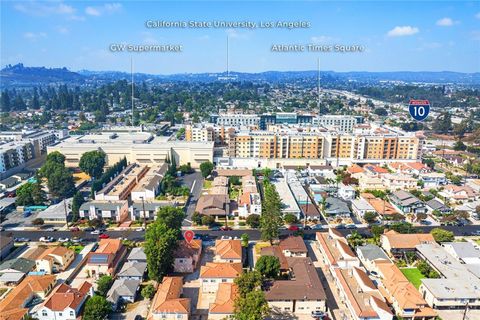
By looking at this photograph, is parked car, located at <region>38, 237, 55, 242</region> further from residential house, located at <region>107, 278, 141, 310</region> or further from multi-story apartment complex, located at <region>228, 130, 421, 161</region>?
multi-story apartment complex, located at <region>228, 130, 421, 161</region>

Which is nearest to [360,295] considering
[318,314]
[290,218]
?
Answer: [318,314]

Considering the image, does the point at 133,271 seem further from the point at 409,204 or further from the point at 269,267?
the point at 409,204

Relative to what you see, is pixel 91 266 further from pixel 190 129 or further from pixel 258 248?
pixel 190 129

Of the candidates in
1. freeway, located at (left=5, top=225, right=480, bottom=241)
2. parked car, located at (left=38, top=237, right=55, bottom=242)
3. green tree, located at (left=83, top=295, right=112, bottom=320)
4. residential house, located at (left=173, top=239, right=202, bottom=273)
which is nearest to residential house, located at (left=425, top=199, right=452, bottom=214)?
freeway, located at (left=5, top=225, right=480, bottom=241)

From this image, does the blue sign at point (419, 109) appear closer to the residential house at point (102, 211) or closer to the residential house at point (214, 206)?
the residential house at point (214, 206)

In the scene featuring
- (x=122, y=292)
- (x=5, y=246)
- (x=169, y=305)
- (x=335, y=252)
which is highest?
(x=335, y=252)

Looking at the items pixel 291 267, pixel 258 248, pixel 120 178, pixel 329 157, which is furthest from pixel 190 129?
pixel 291 267
